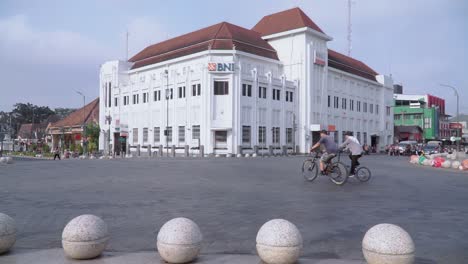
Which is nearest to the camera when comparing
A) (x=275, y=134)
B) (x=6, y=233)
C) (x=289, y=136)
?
(x=6, y=233)

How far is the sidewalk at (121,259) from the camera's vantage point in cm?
522

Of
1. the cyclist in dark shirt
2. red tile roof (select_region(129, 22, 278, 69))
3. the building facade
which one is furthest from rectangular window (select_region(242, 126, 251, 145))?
the building facade

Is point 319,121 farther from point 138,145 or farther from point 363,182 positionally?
point 363,182

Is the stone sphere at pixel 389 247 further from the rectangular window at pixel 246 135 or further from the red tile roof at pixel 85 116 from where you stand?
the red tile roof at pixel 85 116

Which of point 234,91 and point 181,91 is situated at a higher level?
point 181,91

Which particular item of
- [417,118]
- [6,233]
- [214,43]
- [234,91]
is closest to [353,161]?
[6,233]

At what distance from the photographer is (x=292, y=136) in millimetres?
59188

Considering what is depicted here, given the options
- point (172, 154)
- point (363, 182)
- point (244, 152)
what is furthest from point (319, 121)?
point (363, 182)

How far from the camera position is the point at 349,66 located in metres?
74.6

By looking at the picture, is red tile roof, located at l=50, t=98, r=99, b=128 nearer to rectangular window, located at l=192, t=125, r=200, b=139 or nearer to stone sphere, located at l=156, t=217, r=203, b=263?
rectangular window, located at l=192, t=125, r=200, b=139

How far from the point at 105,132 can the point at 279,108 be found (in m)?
31.5

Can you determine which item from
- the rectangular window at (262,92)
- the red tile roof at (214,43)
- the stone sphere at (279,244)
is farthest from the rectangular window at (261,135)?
the stone sphere at (279,244)

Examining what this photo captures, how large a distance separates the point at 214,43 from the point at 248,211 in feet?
156

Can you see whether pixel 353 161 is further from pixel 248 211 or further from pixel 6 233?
pixel 6 233
